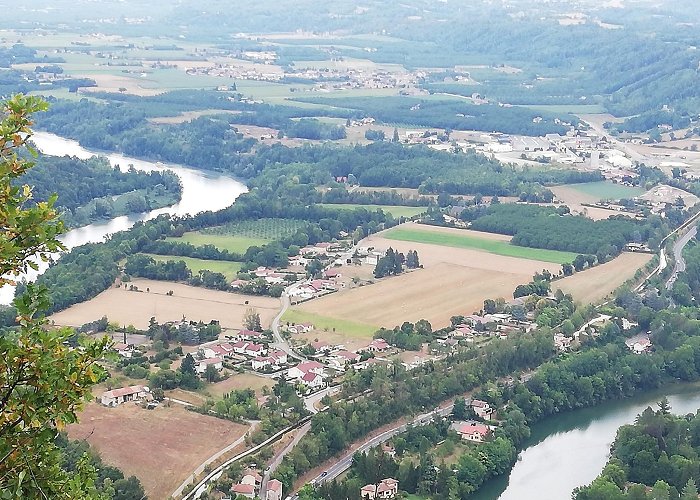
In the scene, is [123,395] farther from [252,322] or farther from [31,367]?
[31,367]

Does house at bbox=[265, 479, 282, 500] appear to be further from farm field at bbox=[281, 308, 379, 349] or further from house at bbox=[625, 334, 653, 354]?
house at bbox=[625, 334, 653, 354]

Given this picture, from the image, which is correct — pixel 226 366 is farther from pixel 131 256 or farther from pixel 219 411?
pixel 131 256

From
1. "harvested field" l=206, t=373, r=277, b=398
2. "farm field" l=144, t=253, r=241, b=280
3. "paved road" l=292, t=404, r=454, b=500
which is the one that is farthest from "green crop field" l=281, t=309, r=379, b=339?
"paved road" l=292, t=404, r=454, b=500

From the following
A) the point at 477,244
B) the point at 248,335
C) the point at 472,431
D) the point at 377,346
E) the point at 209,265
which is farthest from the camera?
the point at 477,244

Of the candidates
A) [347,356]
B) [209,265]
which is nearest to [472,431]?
[347,356]

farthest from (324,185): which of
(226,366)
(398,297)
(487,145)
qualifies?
(226,366)
